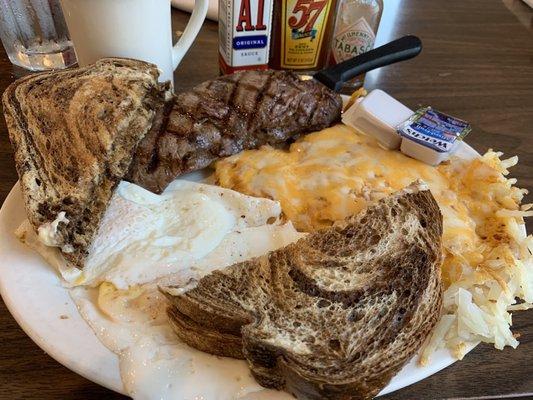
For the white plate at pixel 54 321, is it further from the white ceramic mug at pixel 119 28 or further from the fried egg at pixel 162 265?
the white ceramic mug at pixel 119 28

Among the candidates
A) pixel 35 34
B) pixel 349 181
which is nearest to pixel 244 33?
pixel 349 181

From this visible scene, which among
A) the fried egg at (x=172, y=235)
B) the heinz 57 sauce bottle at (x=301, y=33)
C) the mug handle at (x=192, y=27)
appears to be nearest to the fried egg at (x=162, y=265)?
the fried egg at (x=172, y=235)

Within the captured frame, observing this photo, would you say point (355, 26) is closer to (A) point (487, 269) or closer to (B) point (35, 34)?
(A) point (487, 269)

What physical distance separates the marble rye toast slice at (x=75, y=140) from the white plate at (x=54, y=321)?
0.33ft

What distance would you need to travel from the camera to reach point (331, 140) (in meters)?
1.91

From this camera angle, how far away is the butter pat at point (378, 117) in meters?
1.90

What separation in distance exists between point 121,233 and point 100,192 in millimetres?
157

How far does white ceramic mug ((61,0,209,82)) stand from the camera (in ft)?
5.92

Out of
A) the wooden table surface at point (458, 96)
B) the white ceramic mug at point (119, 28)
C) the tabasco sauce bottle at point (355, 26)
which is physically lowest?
the wooden table surface at point (458, 96)

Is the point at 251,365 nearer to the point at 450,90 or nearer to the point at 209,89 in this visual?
the point at 209,89

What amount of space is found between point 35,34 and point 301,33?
135 cm

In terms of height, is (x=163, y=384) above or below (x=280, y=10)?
below

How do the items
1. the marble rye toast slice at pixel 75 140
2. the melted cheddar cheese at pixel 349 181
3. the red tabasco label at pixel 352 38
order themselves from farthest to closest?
the red tabasco label at pixel 352 38 → the melted cheddar cheese at pixel 349 181 → the marble rye toast slice at pixel 75 140

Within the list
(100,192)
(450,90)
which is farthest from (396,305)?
(450,90)
